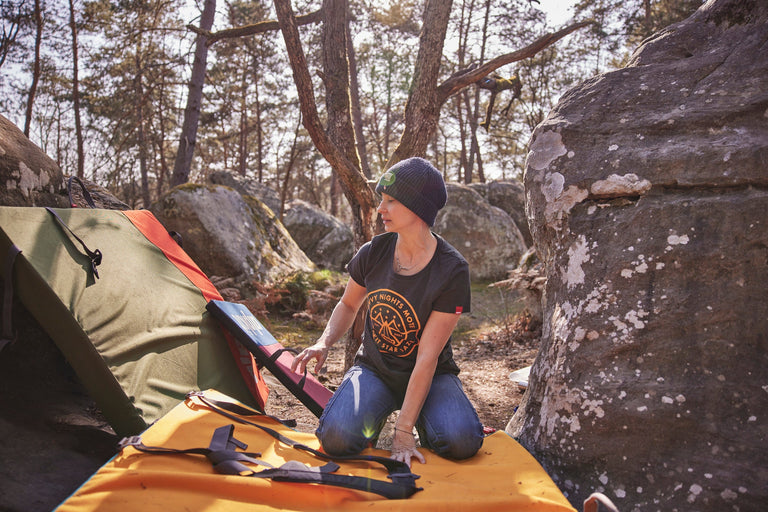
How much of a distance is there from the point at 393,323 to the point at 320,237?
9.14m

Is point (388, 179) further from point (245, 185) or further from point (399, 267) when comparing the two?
point (245, 185)

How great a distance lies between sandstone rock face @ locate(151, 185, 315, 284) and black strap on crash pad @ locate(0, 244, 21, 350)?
14.8ft

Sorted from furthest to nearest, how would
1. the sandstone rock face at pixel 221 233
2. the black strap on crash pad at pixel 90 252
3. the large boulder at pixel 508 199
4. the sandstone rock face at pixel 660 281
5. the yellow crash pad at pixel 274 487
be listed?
the large boulder at pixel 508 199 → the sandstone rock face at pixel 221 233 → the black strap on crash pad at pixel 90 252 → the sandstone rock face at pixel 660 281 → the yellow crash pad at pixel 274 487

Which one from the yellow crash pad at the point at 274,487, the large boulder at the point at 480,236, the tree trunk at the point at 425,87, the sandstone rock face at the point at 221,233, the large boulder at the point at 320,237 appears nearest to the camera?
the yellow crash pad at the point at 274,487

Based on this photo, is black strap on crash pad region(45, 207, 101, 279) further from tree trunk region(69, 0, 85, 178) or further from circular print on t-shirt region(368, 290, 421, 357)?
tree trunk region(69, 0, 85, 178)

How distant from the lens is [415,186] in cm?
246

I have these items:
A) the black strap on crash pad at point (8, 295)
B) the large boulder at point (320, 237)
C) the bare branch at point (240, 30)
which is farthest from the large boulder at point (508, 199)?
the black strap on crash pad at point (8, 295)

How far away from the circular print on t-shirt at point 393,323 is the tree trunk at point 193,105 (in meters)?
7.49

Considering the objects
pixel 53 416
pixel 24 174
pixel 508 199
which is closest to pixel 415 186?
pixel 53 416

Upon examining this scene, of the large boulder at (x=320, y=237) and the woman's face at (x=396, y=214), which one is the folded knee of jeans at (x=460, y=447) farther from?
the large boulder at (x=320, y=237)

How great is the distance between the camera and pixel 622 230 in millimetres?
2463

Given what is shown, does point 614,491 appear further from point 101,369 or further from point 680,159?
point 101,369

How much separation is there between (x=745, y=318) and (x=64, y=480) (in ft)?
9.71

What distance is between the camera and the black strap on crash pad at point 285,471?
1.87 m
